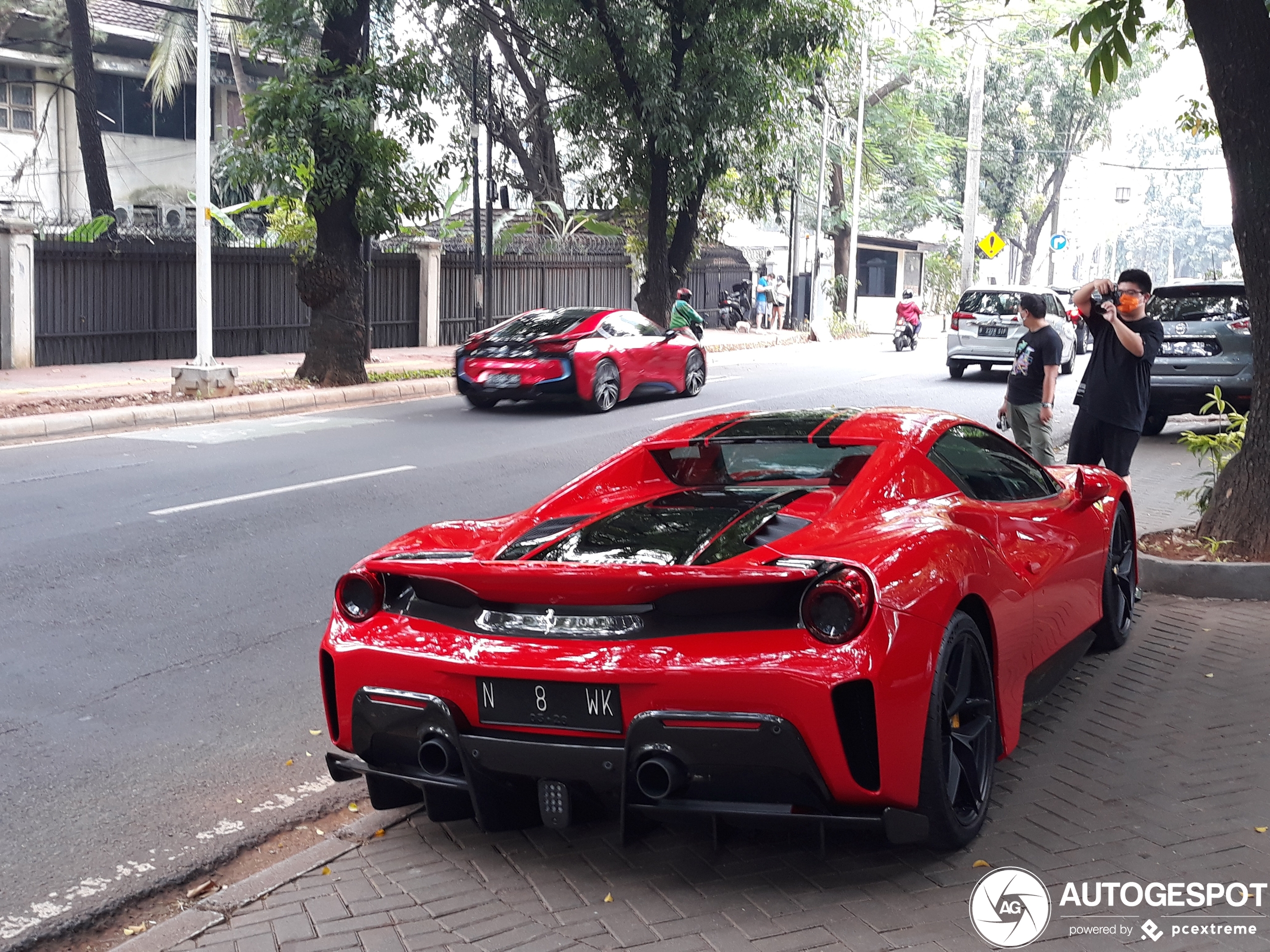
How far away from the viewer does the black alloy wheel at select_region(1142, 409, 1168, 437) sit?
1530cm

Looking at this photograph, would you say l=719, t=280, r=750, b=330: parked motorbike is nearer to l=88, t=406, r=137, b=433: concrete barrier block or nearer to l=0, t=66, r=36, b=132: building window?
l=0, t=66, r=36, b=132: building window

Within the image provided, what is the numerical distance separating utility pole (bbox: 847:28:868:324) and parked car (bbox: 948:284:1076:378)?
15193 millimetres

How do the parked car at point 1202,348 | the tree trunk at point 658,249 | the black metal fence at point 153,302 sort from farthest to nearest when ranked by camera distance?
the tree trunk at point 658,249 → the black metal fence at point 153,302 → the parked car at point 1202,348

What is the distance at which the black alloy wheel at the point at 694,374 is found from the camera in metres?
19.8

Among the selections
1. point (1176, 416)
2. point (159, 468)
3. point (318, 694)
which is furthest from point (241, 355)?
point (318, 694)

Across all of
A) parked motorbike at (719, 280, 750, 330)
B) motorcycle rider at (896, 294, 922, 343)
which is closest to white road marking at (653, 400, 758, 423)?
motorcycle rider at (896, 294, 922, 343)

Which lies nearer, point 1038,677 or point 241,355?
point 1038,677

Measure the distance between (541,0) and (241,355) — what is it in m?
8.12

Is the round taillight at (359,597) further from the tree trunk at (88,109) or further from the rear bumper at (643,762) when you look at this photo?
the tree trunk at (88,109)

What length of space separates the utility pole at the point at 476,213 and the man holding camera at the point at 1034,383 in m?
14.9

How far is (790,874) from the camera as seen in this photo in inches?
155

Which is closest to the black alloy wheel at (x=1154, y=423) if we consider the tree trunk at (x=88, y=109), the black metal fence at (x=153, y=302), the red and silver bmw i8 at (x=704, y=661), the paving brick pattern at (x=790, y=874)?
the paving brick pattern at (x=790, y=874)

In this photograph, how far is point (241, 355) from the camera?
77.5 ft

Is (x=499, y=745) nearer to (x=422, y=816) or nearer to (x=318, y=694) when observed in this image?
(x=422, y=816)
